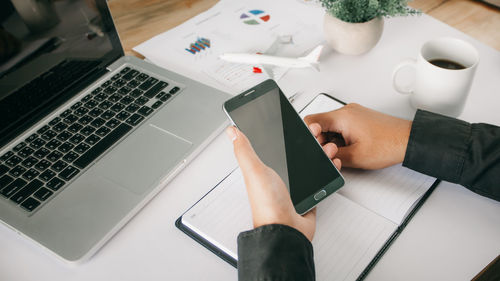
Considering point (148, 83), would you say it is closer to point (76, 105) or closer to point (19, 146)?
point (76, 105)

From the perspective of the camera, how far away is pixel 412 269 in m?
0.45

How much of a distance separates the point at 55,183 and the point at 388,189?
0.48 metres

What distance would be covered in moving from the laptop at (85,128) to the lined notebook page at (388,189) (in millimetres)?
238

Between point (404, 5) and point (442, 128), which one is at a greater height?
point (404, 5)

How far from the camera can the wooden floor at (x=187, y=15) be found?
2.91ft

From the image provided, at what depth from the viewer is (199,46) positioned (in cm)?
80

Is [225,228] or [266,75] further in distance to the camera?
[266,75]

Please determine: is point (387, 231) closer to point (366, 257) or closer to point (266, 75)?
point (366, 257)

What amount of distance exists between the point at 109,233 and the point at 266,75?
410 mm

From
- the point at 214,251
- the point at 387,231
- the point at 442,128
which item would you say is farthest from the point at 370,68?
the point at 214,251

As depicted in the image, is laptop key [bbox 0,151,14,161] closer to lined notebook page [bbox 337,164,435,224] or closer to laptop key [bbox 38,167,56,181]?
laptop key [bbox 38,167,56,181]

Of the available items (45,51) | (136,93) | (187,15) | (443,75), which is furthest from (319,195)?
(187,15)

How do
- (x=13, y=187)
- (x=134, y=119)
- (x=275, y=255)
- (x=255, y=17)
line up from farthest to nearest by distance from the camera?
(x=255, y=17) → (x=134, y=119) → (x=13, y=187) → (x=275, y=255)

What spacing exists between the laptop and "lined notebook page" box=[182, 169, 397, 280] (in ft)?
0.30
